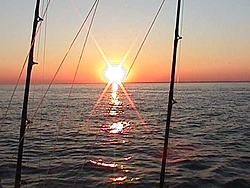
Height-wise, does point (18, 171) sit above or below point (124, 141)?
above

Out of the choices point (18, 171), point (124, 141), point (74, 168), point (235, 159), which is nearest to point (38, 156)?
point (74, 168)

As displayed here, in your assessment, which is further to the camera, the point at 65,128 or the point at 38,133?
the point at 65,128

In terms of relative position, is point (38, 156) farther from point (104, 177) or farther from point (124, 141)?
point (124, 141)

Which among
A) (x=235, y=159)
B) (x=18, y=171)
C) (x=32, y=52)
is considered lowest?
(x=235, y=159)

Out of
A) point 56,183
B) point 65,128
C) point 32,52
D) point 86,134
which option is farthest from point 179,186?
point 65,128

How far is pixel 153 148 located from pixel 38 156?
36.2 ft

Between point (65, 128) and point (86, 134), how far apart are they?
18.4ft

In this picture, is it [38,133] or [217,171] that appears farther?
[38,133]

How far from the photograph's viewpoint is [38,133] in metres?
40.3

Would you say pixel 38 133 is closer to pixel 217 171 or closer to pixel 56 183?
pixel 56 183

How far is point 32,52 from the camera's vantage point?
8.17 meters

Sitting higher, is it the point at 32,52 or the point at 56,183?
the point at 32,52

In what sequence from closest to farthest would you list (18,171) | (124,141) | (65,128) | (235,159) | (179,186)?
(18,171), (179,186), (235,159), (124,141), (65,128)

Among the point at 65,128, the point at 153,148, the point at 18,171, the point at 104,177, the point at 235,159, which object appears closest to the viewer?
the point at 18,171
